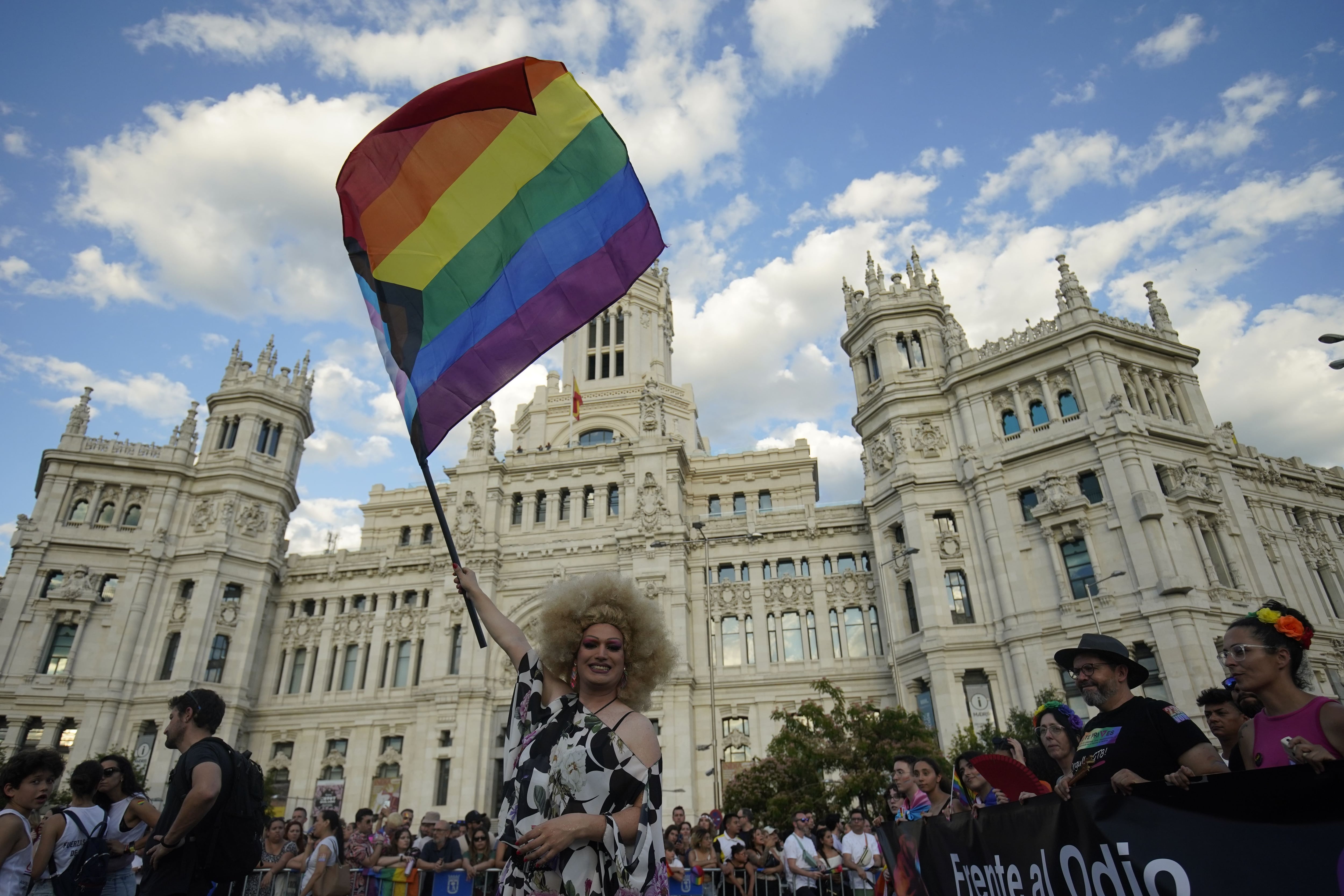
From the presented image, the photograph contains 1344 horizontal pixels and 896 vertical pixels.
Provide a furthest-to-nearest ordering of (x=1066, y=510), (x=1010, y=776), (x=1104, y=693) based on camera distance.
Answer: (x=1066, y=510) < (x=1010, y=776) < (x=1104, y=693)

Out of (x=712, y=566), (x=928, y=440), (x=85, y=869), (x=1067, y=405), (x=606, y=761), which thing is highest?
(x=1067, y=405)

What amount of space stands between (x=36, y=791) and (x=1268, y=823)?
26.9 feet

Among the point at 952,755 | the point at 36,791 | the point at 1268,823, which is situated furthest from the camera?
the point at 952,755

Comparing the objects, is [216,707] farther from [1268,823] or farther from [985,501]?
[985,501]

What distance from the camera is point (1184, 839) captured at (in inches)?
158

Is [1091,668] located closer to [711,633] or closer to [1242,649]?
[1242,649]

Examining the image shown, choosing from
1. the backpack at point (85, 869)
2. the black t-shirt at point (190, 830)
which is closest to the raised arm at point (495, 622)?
the black t-shirt at point (190, 830)

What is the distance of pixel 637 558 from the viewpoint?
132ft

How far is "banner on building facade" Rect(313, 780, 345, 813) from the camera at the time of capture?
39594mm

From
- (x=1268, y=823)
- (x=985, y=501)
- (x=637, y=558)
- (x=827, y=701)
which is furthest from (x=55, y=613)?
(x=1268, y=823)

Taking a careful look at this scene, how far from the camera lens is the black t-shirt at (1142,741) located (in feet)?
15.7

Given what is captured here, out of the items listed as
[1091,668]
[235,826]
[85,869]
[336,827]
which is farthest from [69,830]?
[1091,668]

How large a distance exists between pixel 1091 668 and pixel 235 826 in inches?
247

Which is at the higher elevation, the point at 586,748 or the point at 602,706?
the point at 602,706
